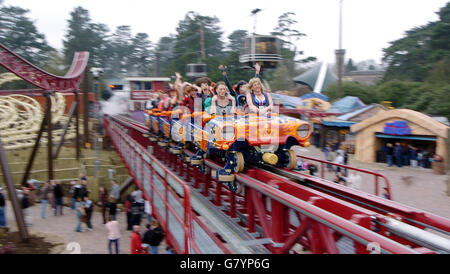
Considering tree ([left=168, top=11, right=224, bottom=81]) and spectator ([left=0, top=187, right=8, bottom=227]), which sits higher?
tree ([left=168, top=11, right=224, bottom=81])

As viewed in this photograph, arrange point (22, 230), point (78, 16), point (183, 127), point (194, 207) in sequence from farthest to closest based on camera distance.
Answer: point (78, 16), point (22, 230), point (183, 127), point (194, 207)

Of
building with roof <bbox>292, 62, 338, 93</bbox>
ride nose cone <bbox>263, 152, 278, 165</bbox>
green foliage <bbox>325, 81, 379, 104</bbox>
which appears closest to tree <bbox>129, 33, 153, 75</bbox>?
building with roof <bbox>292, 62, 338, 93</bbox>

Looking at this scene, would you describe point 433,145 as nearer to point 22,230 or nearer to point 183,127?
point 183,127

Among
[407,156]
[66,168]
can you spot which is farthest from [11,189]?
[407,156]

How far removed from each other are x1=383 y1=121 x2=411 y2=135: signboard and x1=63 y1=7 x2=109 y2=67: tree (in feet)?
178

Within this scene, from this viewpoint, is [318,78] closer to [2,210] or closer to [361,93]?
[361,93]

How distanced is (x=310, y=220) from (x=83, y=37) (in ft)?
216

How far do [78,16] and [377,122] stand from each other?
5953 cm

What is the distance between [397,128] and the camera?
16312mm

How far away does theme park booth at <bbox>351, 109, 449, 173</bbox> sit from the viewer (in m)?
14.9

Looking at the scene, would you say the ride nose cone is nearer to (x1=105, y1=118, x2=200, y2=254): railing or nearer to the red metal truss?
(x1=105, y1=118, x2=200, y2=254): railing

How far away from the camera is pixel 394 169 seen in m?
16.0

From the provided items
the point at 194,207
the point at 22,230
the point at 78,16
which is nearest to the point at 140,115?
the point at 22,230

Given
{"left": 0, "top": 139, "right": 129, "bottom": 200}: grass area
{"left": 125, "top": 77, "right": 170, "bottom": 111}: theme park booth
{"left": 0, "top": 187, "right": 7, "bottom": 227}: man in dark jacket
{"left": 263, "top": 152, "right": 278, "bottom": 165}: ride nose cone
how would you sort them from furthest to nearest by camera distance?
{"left": 125, "top": 77, "right": 170, "bottom": 111}: theme park booth
{"left": 0, "top": 139, "right": 129, "bottom": 200}: grass area
{"left": 0, "top": 187, "right": 7, "bottom": 227}: man in dark jacket
{"left": 263, "top": 152, "right": 278, "bottom": 165}: ride nose cone
